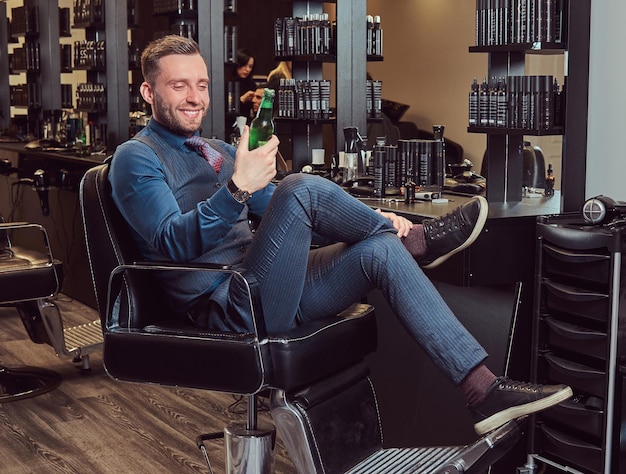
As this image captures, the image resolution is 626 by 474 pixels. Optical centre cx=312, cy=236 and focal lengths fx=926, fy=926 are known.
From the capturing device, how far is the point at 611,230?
2.19m

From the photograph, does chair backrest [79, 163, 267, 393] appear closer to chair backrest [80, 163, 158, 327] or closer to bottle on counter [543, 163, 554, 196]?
chair backrest [80, 163, 158, 327]

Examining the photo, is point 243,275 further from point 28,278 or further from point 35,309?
point 35,309

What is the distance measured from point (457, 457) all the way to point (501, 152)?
3.85 ft

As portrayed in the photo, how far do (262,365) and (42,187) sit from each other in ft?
12.0

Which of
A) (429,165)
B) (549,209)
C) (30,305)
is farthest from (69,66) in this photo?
(549,209)

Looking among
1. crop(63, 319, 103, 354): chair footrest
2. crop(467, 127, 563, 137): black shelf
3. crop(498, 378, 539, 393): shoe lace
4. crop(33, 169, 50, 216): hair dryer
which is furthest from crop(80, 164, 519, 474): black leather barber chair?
crop(33, 169, 50, 216): hair dryer

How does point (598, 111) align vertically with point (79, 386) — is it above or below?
above

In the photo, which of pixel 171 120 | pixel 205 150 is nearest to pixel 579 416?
pixel 205 150

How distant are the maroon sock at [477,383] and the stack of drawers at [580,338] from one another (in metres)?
0.28

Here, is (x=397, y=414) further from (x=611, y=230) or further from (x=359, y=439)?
(x=611, y=230)

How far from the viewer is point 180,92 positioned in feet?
8.05

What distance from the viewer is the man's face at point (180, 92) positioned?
8.02 feet

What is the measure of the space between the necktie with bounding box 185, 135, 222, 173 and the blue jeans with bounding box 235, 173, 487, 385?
0.36 m

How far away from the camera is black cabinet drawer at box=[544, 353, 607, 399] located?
2.24 meters
